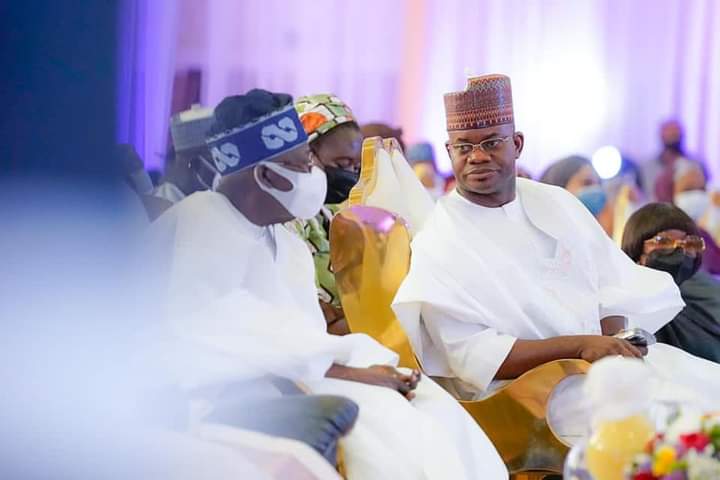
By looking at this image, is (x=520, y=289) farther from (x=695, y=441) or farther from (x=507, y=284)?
(x=695, y=441)

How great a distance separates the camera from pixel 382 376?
2988mm

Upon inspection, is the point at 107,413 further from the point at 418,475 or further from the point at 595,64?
the point at 595,64

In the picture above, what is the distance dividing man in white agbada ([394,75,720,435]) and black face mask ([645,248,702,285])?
0.98ft

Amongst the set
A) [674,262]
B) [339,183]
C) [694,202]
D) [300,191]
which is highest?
[300,191]

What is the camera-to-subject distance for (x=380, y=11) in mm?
3426

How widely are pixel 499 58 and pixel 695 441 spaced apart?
2.61m

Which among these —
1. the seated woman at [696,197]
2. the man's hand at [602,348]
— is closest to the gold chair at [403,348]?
the man's hand at [602,348]

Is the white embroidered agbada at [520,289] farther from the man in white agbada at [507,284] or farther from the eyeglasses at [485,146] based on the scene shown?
the eyeglasses at [485,146]

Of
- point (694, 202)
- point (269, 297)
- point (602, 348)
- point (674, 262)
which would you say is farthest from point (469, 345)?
point (694, 202)

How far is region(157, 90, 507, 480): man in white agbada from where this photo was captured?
2771mm

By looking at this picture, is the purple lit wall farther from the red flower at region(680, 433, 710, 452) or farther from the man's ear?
the red flower at region(680, 433, 710, 452)

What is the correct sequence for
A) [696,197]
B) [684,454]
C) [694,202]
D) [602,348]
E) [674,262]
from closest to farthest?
[684,454] < [602,348] < [674,262] < [694,202] < [696,197]

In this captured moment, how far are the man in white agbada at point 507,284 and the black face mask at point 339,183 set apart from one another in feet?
0.80

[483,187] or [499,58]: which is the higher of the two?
Answer: [499,58]
